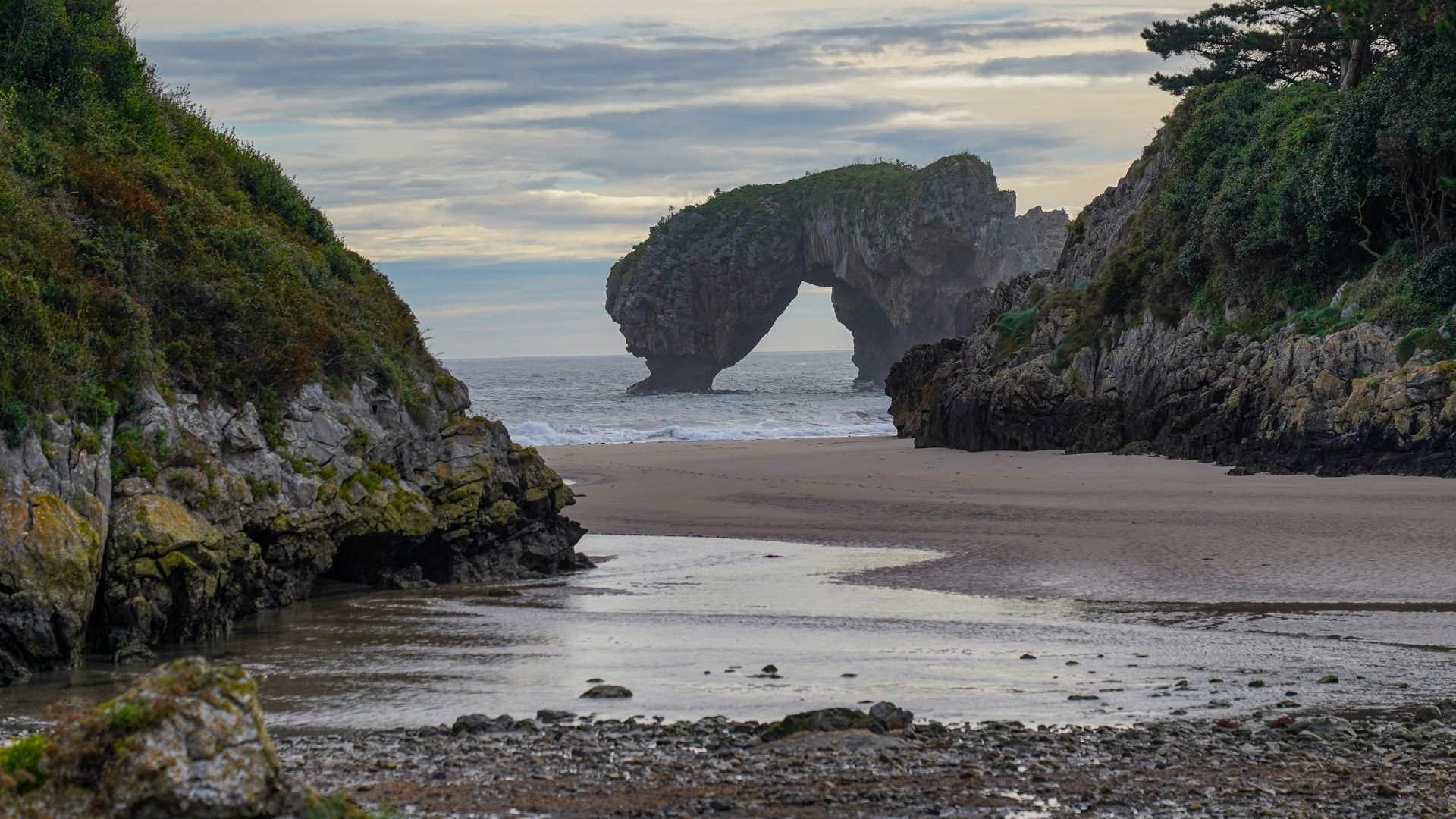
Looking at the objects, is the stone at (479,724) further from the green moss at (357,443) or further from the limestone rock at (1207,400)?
the limestone rock at (1207,400)

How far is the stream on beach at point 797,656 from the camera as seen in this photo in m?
7.55

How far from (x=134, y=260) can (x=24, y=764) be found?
341 inches

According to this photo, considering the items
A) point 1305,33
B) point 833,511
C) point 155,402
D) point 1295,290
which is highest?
point 1305,33

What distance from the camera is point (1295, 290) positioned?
26.1 m

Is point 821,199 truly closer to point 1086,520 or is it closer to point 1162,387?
point 1162,387

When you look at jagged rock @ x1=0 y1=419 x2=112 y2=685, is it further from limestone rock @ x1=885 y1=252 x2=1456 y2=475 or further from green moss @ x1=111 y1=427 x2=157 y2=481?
limestone rock @ x1=885 y1=252 x2=1456 y2=475

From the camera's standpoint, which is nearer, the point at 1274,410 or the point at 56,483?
the point at 56,483

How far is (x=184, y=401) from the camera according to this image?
11070mm

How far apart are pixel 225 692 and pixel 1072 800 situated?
11.5 ft

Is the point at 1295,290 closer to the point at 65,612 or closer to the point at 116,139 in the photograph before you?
the point at 116,139

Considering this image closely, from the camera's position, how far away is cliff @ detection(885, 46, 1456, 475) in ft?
67.7

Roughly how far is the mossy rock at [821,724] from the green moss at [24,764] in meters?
3.60

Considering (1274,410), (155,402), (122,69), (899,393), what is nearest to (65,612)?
(155,402)

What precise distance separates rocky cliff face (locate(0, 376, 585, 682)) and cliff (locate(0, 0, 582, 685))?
0.07 feet
